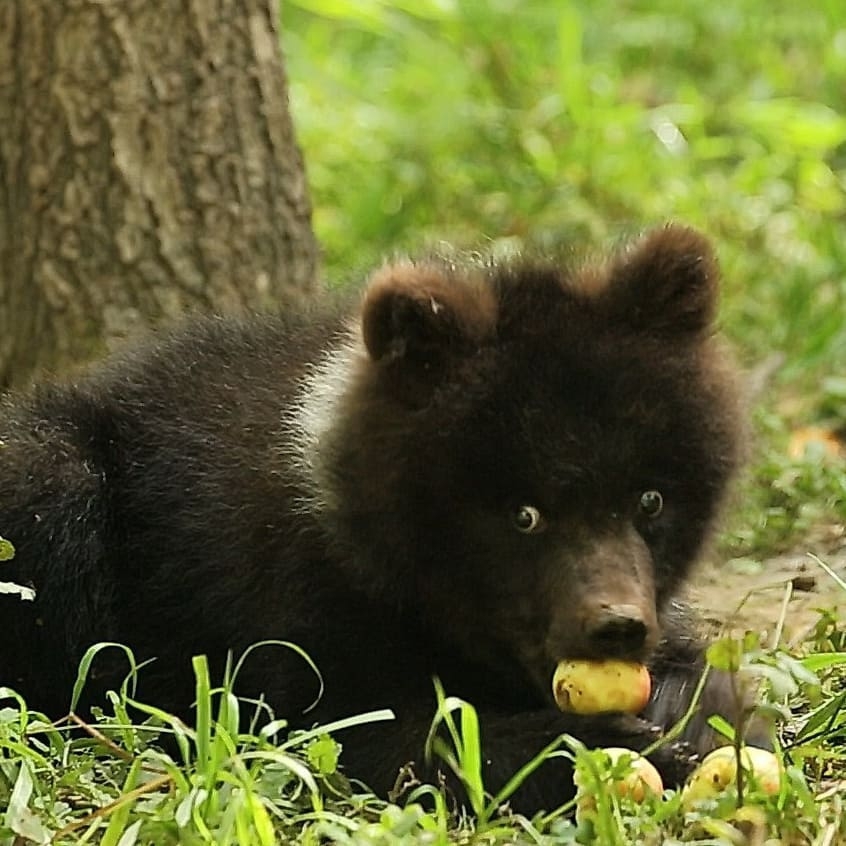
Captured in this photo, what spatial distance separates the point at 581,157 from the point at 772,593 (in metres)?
3.88

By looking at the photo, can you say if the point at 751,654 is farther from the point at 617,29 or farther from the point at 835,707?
the point at 617,29

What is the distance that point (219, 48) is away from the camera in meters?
6.36

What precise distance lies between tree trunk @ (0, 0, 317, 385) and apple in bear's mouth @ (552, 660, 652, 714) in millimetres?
2602

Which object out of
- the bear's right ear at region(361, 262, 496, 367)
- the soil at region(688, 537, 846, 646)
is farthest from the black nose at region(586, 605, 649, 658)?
the soil at region(688, 537, 846, 646)

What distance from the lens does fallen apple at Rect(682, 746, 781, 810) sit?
12.3ft

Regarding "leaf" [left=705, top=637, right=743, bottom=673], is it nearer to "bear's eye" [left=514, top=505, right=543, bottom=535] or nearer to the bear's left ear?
"bear's eye" [left=514, top=505, right=543, bottom=535]

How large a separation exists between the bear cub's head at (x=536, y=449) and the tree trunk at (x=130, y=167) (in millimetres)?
1989

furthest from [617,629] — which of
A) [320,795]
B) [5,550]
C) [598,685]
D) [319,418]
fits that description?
[5,550]

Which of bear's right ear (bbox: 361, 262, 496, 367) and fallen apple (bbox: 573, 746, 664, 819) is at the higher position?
bear's right ear (bbox: 361, 262, 496, 367)

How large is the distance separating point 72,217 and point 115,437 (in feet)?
4.81

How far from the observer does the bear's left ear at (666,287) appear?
448 centimetres

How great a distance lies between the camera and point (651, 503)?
14.2ft

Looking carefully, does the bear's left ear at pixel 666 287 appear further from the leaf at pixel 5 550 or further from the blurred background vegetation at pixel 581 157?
the blurred background vegetation at pixel 581 157

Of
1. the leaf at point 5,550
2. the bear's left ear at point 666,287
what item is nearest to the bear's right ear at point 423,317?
the bear's left ear at point 666,287
